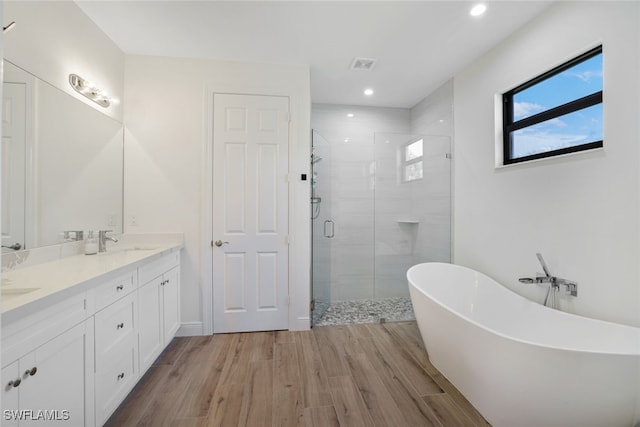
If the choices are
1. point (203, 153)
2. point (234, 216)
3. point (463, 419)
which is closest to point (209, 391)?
point (234, 216)

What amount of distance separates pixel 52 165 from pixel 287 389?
7.30ft

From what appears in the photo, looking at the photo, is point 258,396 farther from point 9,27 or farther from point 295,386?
point 9,27

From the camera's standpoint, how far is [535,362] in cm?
139

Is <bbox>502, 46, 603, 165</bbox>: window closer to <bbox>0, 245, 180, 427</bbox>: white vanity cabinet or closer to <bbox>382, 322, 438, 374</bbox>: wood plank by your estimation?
<bbox>382, 322, 438, 374</bbox>: wood plank

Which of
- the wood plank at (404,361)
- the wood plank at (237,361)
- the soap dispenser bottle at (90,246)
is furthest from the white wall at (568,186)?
the soap dispenser bottle at (90,246)

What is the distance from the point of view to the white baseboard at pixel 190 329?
8.96 ft

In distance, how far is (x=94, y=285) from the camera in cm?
151

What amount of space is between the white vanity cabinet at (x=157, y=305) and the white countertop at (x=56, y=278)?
0.17 metres

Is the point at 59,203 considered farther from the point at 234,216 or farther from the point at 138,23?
the point at 138,23

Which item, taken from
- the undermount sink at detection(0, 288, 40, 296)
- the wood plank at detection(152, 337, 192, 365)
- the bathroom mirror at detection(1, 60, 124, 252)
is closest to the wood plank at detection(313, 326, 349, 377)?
the wood plank at detection(152, 337, 192, 365)

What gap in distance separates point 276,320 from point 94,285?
5.47ft

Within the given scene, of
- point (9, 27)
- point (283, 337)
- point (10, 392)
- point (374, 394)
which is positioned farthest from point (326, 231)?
point (9, 27)

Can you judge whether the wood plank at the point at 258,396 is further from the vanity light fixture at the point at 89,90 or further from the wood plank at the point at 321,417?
the vanity light fixture at the point at 89,90

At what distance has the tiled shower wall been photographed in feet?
11.2
